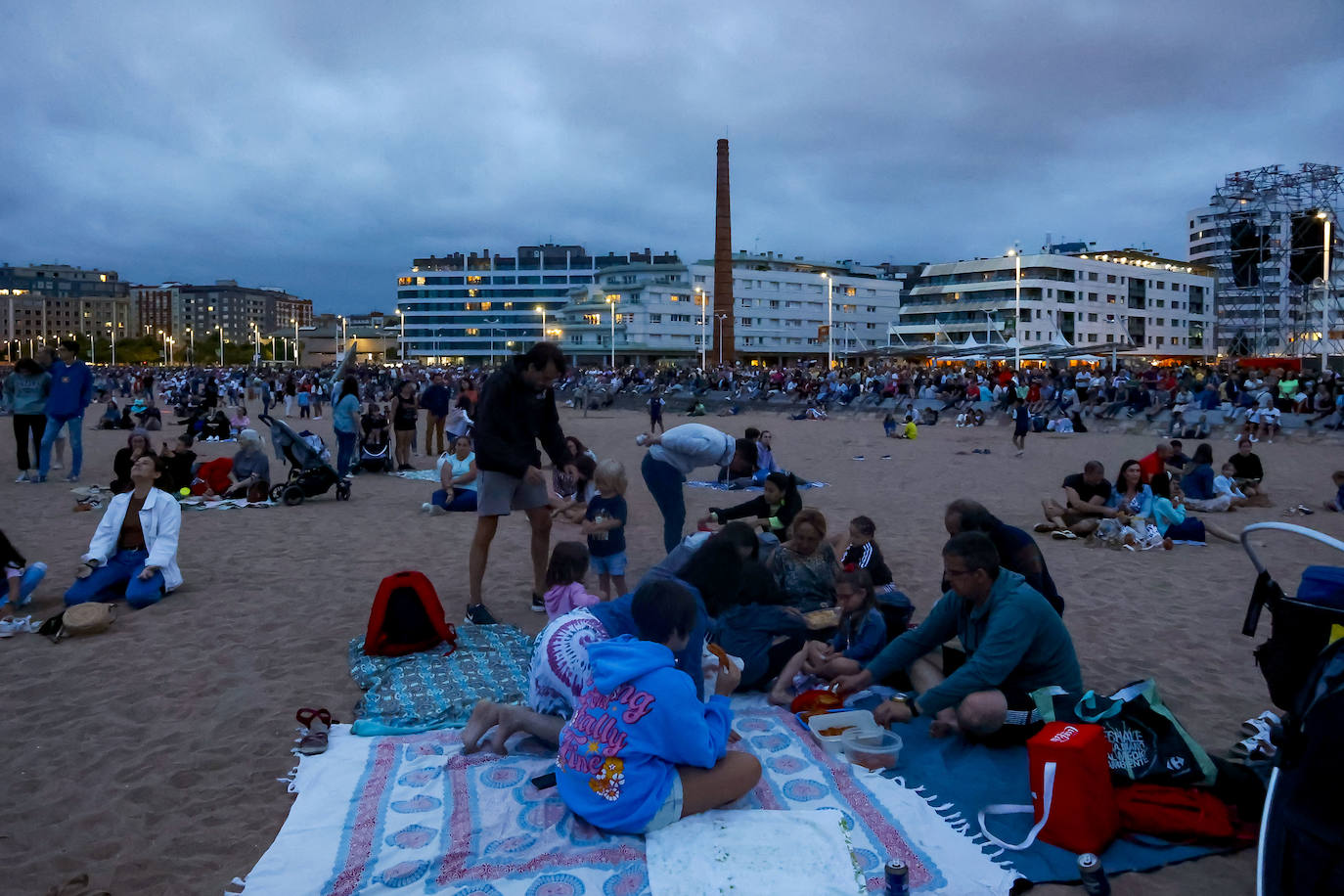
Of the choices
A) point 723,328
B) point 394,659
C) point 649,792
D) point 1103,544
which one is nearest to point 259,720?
point 394,659

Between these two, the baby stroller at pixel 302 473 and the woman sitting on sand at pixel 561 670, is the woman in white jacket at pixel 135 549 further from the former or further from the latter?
the baby stroller at pixel 302 473

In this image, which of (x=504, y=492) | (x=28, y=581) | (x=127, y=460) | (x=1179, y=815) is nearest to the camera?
(x=1179, y=815)

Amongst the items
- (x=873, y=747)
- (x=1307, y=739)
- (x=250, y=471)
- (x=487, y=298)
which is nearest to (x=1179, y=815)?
(x=1307, y=739)

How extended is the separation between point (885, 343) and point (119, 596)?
89112 mm

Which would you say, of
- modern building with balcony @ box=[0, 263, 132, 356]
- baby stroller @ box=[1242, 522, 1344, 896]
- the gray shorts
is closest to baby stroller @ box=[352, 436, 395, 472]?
the gray shorts

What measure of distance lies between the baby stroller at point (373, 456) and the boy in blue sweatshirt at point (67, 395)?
372 cm

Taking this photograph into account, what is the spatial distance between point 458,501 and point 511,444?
202 inches

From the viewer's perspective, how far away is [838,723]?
13.9 feet

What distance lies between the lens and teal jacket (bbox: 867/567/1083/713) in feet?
12.9

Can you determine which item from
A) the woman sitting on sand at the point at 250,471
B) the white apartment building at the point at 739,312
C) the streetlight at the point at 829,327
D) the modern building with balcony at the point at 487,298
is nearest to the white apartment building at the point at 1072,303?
the white apartment building at the point at 739,312

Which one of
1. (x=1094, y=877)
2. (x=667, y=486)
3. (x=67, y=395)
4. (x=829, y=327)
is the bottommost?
(x=1094, y=877)

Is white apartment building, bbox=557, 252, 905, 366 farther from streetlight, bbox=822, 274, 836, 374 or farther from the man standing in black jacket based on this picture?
the man standing in black jacket

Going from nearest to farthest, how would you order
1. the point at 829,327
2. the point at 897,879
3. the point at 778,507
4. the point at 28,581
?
the point at 897,879
the point at 28,581
the point at 778,507
the point at 829,327

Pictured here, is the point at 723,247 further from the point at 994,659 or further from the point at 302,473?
the point at 994,659
